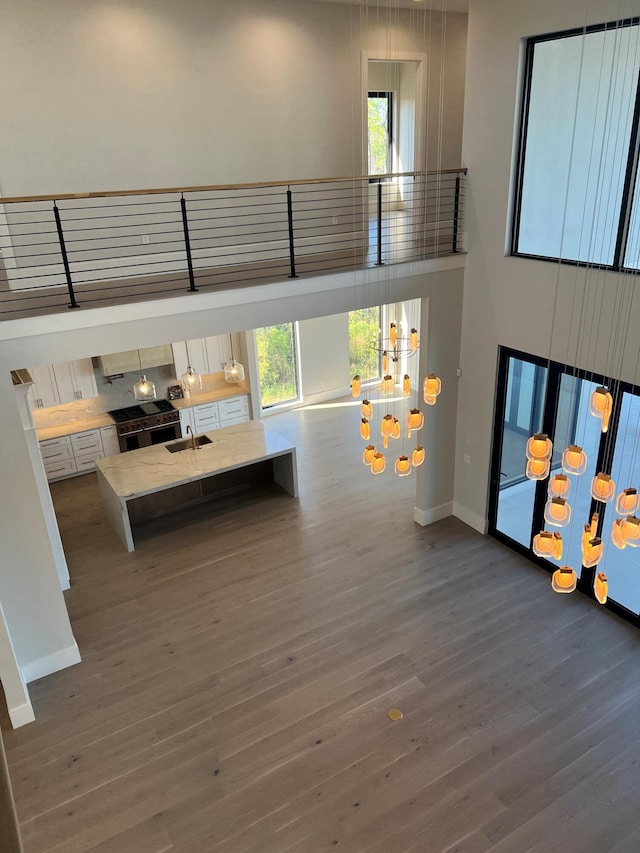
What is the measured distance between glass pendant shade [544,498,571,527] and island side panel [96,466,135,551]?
5.32 meters

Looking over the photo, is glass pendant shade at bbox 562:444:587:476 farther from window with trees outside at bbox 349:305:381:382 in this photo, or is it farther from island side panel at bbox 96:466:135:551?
window with trees outside at bbox 349:305:381:382

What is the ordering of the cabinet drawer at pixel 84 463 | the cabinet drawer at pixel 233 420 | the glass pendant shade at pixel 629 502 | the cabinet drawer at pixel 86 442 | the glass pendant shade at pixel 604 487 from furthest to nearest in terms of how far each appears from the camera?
the cabinet drawer at pixel 233 420 → the cabinet drawer at pixel 84 463 → the cabinet drawer at pixel 86 442 → the glass pendant shade at pixel 604 487 → the glass pendant shade at pixel 629 502

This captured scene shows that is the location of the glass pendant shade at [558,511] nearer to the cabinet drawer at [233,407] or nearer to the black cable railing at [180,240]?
the black cable railing at [180,240]

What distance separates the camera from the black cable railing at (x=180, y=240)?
6.25m

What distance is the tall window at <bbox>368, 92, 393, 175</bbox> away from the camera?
9711 mm

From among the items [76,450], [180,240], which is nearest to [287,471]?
[76,450]

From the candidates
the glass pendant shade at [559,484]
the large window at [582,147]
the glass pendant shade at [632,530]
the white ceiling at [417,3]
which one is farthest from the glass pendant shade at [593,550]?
the white ceiling at [417,3]

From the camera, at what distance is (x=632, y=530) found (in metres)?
3.97

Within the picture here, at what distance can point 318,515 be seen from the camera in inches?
340

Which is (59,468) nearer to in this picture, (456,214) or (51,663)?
(51,663)

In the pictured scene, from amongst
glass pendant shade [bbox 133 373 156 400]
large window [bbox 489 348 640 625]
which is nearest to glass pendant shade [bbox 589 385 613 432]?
large window [bbox 489 348 640 625]

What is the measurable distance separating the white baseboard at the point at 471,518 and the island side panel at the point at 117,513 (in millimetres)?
4178

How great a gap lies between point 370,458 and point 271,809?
9.26ft

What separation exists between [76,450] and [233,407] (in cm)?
262
